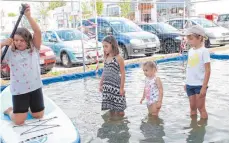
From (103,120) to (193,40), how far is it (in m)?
1.76

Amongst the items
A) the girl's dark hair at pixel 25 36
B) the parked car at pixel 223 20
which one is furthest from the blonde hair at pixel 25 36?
the parked car at pixel 223 20

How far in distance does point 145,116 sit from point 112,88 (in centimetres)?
69

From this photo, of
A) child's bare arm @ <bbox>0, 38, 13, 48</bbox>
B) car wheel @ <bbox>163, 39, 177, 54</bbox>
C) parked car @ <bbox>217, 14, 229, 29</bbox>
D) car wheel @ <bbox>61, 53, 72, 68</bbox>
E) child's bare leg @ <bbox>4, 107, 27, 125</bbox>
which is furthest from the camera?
parked car @ <bbox>217, 14, 229, 29</bbox>

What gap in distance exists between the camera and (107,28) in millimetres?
12141

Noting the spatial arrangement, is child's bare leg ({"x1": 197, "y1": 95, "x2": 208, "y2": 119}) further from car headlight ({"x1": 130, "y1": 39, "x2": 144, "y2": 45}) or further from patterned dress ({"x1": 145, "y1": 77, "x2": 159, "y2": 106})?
car headlight ({"x1": 130, "y1": 39, "x2": 144, "y2": 45})

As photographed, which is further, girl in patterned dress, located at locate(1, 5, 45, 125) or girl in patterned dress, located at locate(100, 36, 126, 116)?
girl in patterned dress, located at locate(100, 36, 126, 116)

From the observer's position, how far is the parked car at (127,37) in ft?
38.4

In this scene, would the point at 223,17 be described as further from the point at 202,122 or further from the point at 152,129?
the point at 152,129

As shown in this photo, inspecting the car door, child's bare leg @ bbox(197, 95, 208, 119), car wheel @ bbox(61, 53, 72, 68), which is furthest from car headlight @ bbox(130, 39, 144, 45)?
child's bare leg @ bbox(197, 95, 208, 119)

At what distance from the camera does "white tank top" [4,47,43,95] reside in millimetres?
3945

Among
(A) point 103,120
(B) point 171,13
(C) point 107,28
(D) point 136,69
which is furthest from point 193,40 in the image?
(B) point 171,13

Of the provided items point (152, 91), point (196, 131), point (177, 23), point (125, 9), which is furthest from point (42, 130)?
point (125, 9)

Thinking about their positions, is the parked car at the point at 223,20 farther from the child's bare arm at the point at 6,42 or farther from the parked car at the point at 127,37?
the child's bare arm at the point at 6,42

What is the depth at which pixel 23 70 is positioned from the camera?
3.97 m
